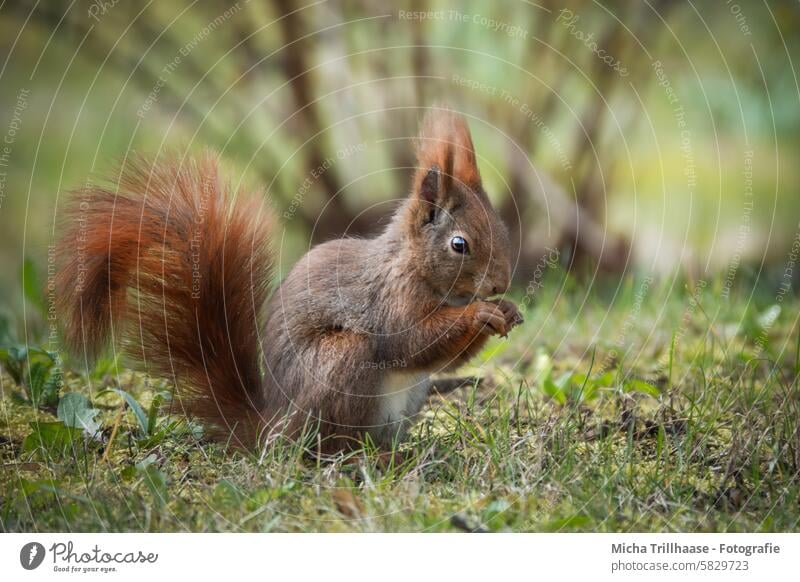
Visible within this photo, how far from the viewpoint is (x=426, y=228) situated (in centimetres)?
207

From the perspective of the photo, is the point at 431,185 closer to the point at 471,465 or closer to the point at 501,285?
the point at 501,285

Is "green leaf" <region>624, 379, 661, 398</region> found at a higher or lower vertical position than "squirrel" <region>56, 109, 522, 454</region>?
lower

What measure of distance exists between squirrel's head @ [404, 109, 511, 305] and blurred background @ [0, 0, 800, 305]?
3.93 feet

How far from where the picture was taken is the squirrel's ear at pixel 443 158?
2047 mm

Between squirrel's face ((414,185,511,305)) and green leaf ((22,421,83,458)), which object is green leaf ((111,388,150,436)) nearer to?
green leaf ((22,421,83,458))

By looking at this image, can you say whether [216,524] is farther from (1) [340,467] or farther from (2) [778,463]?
(2) [778,463]

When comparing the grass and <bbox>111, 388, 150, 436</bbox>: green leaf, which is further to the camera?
<bbox>111, 388, 150, 436</bbox>: green leaf

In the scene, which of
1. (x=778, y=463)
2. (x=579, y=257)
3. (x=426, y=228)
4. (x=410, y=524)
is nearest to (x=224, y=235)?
(x=426, y=228)

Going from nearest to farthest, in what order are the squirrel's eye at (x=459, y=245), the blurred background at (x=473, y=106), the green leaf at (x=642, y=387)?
the squirrel's eye at (x=459, y=245), the green leaf at (x=642, y=387), the blurred background at (x=473, y=106)

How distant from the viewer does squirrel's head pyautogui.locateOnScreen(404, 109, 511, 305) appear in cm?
204

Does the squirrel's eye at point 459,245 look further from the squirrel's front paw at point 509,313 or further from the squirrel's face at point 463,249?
the squirrel's front paw at point 509,313

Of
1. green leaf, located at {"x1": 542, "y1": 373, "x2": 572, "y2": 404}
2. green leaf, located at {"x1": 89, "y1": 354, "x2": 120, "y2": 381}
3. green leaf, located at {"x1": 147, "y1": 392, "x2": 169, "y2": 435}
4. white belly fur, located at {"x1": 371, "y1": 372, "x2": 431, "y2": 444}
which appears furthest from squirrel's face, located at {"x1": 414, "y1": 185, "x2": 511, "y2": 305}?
green leaf, located at {"x1": 89, "y1": 354, "x2": 120, "y2": 381}

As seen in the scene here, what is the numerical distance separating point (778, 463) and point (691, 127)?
7.52ft

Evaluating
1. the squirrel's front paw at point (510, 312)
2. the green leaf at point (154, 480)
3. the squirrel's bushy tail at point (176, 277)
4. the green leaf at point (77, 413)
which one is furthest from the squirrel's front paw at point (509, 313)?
the green leaf at point (77, 413)
